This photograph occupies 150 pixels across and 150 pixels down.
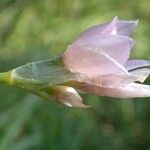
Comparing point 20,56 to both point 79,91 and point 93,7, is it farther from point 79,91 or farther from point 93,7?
point 79,91

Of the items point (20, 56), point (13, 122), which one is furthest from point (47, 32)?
point (13, 122)

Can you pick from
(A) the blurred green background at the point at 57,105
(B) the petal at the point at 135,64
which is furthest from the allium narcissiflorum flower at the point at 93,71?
(A) the blurred green background at the point at 57,105

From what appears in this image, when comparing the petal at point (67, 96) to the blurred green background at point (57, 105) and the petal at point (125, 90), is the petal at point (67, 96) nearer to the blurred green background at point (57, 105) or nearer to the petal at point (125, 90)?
the petal at point (125, 90)

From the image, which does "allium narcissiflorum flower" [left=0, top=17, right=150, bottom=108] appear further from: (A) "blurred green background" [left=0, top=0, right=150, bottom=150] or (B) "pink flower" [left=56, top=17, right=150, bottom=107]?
(A) "blurred green background" [left=0, top=0, right=150, bottom=150]

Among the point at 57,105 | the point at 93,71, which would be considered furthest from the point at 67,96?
the point at 57,105

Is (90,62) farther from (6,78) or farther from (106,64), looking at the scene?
(6,78)

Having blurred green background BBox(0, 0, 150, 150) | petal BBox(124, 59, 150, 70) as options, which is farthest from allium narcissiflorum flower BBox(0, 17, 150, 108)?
blurred green background BBox(0, 0, 150, 150)
